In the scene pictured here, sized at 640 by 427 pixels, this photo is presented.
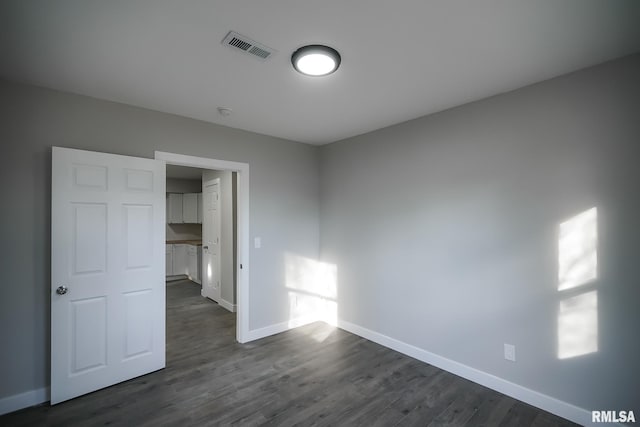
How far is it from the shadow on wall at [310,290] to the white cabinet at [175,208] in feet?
15.3

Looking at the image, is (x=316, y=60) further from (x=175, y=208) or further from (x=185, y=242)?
(x=175, y=208)

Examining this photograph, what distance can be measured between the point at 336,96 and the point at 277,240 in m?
2.04

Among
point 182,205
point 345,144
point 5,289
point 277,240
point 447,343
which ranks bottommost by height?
point 447,343

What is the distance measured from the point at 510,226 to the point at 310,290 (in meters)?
2.71

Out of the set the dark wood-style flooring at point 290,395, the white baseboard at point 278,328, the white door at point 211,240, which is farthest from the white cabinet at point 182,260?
the white baseboard at point 278,328

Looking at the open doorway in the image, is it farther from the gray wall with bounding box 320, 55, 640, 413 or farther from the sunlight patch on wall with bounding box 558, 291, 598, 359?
the sunlight patch on wall with bounding box 558, 291, 598, 359

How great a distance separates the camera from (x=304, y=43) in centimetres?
183

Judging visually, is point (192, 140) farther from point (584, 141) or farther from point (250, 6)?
point (584, 141)

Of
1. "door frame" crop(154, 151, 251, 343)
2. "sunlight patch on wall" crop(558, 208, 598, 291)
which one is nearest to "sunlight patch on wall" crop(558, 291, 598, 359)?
"sunlight patch on wall" crop(558, 208, 598, 291)

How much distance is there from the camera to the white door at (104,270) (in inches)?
93.6

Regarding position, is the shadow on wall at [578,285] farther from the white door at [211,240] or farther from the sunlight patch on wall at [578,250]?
the white door at [211,240]

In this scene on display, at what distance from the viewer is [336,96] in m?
2.62

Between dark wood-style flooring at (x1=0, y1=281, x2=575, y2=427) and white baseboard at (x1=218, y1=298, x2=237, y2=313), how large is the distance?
48.4 inches

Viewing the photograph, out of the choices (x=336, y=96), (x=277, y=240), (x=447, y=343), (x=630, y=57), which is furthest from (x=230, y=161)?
(x=630, y=57)
